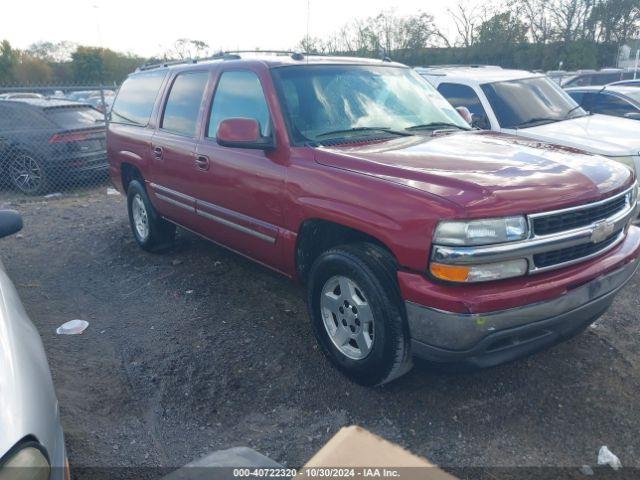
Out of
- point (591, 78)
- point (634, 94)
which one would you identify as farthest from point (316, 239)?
point (591, 78)

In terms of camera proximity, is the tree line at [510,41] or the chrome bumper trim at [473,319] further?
the tree line at [510,41]

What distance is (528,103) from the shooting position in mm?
6871

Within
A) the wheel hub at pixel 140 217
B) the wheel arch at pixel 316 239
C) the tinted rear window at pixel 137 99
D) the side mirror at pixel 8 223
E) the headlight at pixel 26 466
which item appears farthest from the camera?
the wheel hub at pixel 140 217

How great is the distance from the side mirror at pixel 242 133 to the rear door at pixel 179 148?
3.32ft

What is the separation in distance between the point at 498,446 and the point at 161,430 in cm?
183

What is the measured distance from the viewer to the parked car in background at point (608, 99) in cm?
914

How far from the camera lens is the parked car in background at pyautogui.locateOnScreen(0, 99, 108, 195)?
350 inches

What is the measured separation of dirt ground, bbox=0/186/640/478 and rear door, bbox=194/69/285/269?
652mm

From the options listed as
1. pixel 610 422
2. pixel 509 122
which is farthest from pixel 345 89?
pixel 509 122

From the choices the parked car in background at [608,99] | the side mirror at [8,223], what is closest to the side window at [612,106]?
the parked car in background at [608,99]

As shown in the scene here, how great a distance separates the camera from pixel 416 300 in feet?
8.67

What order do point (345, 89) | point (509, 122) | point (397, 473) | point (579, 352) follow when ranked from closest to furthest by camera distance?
1. point (397, 473)
2. point (579, 352)
3. point (345, 89)
4. point (509, 122)

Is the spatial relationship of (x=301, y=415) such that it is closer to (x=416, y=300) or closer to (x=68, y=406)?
(x=416, y=300)

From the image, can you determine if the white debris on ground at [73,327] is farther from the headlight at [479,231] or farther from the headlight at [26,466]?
the headlight at [479,231]
